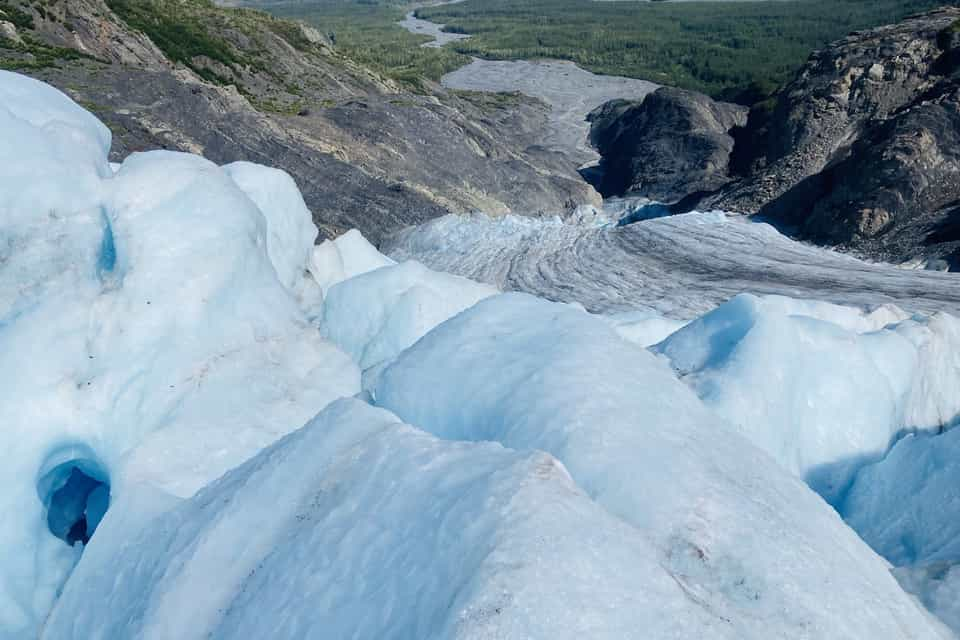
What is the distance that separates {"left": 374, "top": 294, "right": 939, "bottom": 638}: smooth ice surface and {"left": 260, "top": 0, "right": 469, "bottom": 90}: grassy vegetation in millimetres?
31828

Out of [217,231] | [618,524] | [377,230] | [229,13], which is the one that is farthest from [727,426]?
[229,13]

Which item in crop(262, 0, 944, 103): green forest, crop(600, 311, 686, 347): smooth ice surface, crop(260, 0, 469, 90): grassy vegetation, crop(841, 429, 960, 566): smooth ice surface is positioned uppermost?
crop(841, 429, 960, 566): smooth ice surface

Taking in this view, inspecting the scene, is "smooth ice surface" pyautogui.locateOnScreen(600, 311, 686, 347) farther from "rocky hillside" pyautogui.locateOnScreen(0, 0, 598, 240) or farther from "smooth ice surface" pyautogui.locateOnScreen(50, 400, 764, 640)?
"rocky hillside" pyautogui.locateOnScreen(0, 0, 598, 240)

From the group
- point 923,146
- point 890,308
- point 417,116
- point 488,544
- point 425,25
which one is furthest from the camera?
point 425,25

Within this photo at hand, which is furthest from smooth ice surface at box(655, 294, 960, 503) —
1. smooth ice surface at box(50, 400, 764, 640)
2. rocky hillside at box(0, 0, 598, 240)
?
rocky hillside at box(0, 0, 598, 240)

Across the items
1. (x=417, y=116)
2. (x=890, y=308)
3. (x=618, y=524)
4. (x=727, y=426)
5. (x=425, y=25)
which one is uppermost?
(x=618, y=524)

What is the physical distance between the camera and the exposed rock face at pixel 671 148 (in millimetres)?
20408

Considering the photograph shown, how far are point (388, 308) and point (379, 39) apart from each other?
77440 millimetres

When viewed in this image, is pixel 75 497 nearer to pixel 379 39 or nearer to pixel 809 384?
pixel 809 384

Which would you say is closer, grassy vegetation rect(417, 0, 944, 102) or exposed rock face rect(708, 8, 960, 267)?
exposed rock face rect(708, 8, 960, 267)

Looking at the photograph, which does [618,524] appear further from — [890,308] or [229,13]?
[229,13]

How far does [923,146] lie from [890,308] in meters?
7.91

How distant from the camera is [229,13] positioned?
1135 inches

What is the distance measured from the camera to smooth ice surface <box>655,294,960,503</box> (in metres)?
4.26
